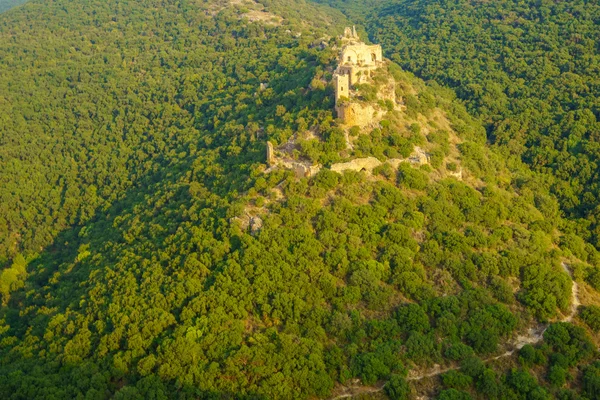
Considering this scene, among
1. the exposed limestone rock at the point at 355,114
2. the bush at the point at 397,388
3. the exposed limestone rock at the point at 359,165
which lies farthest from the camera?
the exposed limestone rock at the point at 355,114

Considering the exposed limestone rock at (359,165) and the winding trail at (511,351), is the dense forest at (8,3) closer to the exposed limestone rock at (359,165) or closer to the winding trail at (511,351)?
the exposed limestone rock at (359,165)

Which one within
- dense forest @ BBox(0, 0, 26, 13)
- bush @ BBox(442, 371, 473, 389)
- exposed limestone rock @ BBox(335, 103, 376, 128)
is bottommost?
bush @ BBox(442, 371, 473, 389)

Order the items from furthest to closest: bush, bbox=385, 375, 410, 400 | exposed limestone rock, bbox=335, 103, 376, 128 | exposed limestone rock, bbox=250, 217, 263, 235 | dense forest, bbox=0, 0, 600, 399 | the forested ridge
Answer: the forested ridge
exposed limestone rock, bbox=335, 103, 376, 128
exposed limestone rock, bbox=250, 217, 263, 235
dense forest, bbox=0, 0, 600, 399
bush, bbox=385, 375, 410, 400

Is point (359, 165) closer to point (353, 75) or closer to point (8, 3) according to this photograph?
point (353, 75)

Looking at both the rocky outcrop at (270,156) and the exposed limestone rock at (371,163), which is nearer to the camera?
the exposed limestone rock at (371,163)

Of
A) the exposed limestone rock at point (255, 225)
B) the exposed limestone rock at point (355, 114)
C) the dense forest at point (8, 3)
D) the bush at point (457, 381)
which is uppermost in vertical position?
the exposed limestone rock at point (355, 114)

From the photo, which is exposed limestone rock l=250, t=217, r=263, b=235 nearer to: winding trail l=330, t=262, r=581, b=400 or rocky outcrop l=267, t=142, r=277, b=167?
rocky outcrop l=267, t=142, r=277, b=167

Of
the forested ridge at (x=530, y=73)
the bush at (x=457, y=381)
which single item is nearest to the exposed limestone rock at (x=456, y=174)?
the forested ridge at (x=530, y=73)

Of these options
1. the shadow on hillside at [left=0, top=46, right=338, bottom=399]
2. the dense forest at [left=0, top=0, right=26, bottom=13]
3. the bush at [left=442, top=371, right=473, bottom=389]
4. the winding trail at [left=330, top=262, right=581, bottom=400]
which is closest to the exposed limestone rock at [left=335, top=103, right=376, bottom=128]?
the shadow on hillside at [left=0, top=46, right=338, bottom=399]
